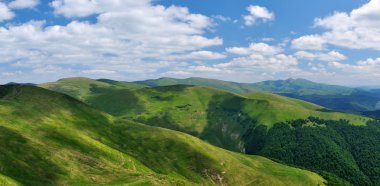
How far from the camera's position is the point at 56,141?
182875mm

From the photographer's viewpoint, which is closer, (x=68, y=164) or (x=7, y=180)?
(x=7, y=180)

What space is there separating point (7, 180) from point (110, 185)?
103 feet

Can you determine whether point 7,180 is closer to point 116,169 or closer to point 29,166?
point 29,166

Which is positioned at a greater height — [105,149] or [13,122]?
[13,122]

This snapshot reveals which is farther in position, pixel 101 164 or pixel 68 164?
pixel 101 164

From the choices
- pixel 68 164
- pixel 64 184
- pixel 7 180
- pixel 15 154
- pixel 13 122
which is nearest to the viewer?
pixel 7 180

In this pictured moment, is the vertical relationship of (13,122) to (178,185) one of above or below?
above

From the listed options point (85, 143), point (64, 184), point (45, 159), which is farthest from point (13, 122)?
point (64, 184)

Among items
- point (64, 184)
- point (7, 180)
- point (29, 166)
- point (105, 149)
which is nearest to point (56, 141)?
point (105, 149)

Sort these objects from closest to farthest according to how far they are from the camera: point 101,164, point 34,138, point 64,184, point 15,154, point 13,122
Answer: point 64,184 < point 15,154 < point 101,164 < point 34,138 < point 13,122

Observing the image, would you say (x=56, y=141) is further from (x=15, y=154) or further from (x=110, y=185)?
(x=110, y=185)

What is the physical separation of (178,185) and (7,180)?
2118 inches

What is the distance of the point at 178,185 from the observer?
420 ft

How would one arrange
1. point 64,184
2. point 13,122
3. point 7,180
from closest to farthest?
Answer: point 7,180, point 64,184, point 13,122
